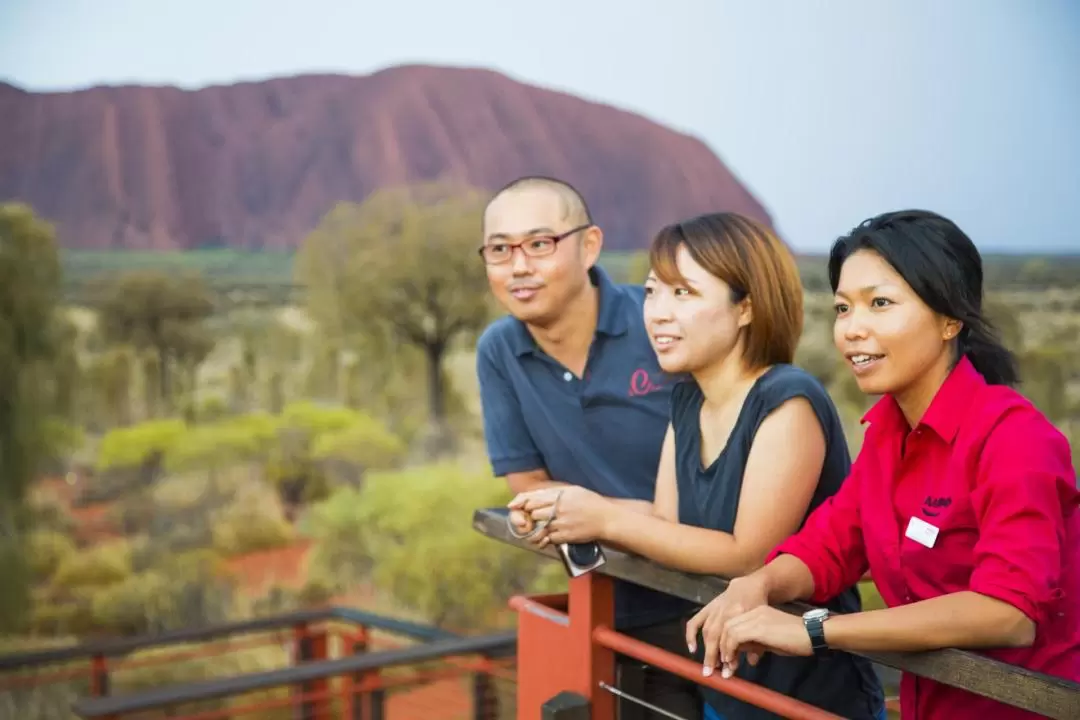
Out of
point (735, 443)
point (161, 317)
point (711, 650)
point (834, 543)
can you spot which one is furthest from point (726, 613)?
point (161, 317)

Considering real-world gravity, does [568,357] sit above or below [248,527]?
above

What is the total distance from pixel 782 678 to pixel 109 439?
780 centimetres

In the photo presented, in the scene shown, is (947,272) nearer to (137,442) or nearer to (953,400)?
(953,400)

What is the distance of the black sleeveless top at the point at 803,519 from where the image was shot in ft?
4.47

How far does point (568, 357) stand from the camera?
1.87 m

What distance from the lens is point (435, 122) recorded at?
9.47 meters

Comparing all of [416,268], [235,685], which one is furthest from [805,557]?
[416,268]

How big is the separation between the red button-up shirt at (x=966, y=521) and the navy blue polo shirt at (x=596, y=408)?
1.87 ft

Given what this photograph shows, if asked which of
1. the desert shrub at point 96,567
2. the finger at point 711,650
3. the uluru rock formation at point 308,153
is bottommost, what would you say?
the desert shrub at point 96,567

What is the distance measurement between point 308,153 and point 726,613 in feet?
28.6

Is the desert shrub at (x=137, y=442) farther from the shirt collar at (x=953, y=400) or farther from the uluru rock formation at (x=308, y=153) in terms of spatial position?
the shirt collar at (x=953, y=400)

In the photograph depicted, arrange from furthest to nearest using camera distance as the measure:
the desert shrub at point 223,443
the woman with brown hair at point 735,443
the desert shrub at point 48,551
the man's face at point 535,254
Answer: the desert shrub at point 223,443, the desert shrub at point 48,551, the man's face at point 535,254, the woman with brown hair at point 735,443

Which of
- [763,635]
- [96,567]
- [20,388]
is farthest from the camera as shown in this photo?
[96,567]

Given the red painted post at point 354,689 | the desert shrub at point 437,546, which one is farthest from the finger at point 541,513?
the desert shrub at point 437,546
